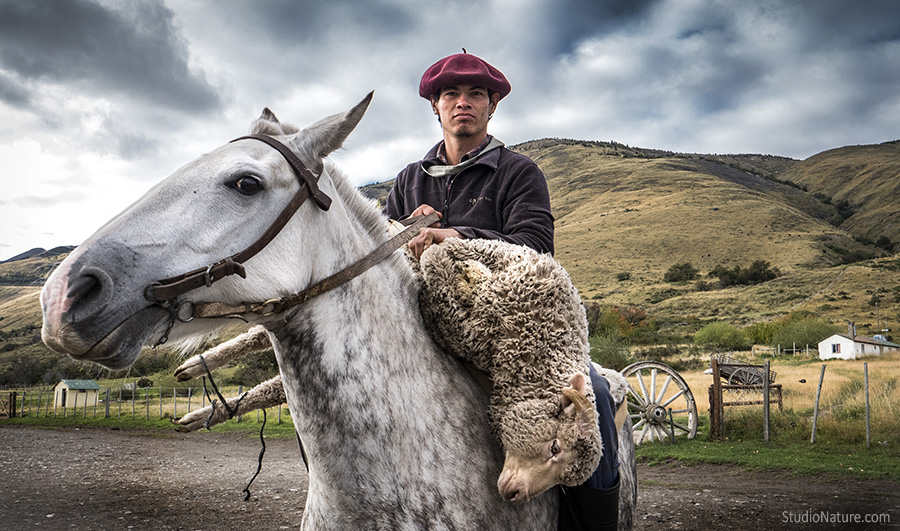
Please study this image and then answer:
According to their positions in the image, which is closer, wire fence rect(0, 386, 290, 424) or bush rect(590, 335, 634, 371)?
bush rect(590, 335, 634, 371)

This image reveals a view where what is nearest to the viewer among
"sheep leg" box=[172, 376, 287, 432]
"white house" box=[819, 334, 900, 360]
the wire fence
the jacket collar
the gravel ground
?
"sheep leg" box=[172, 376, 287, 432]

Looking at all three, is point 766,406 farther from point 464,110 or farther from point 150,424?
point 150,424

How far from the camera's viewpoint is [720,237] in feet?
328

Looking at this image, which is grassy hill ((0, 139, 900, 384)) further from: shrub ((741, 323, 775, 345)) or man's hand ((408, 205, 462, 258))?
shrub ((741, 323, 775, 345))

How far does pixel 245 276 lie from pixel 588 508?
197cm

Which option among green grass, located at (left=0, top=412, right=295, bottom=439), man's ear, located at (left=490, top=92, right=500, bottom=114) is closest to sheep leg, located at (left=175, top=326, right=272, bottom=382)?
man's ear, located at (left=490, top=92, right=500, bottom=114)

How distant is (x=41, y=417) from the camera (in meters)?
29.1

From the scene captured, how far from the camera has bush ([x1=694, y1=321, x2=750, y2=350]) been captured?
4203 cm

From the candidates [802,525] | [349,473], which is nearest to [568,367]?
[349,473]

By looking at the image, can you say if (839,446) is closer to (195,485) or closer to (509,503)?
(509,503)

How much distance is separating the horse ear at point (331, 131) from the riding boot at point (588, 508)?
2.02 m

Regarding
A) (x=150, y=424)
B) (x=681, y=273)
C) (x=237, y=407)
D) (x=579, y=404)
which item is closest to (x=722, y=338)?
(x=150, y=424)

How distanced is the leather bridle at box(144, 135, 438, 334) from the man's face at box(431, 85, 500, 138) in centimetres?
119

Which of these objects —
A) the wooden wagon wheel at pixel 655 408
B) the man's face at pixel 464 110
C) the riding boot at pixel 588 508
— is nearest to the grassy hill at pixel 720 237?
the man's face at pixel 464 110
